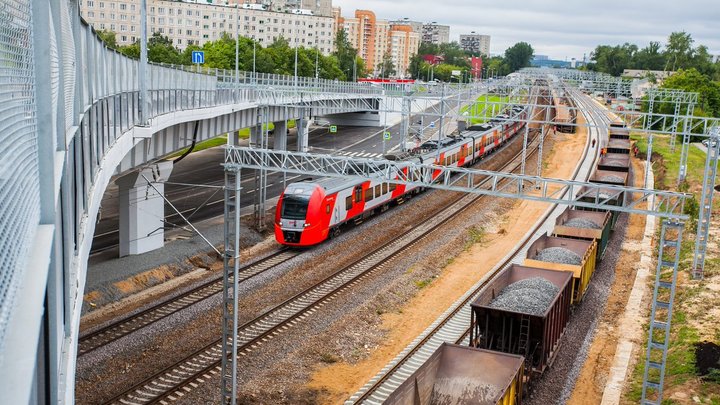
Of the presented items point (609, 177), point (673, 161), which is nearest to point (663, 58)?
point (673, 161)

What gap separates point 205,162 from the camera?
55938mm

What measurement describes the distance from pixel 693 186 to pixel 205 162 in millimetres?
33920

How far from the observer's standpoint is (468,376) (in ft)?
48.7

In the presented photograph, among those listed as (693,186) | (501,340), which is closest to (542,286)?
(501,340)

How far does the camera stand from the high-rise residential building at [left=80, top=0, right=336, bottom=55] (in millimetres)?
102000

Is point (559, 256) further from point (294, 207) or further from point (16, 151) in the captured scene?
point (16, 151)

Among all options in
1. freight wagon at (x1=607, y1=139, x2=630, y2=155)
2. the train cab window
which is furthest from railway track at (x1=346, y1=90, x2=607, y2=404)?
freight wagon at (x1=607, y1=139, x2=630, y2=155)

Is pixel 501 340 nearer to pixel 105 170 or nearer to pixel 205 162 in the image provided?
pixel 105 170

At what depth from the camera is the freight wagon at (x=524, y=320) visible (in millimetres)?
17172

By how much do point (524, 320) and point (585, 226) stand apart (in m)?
13.2

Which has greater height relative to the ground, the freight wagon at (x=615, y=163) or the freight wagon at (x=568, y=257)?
the freight wagon at (x=615, y=163)

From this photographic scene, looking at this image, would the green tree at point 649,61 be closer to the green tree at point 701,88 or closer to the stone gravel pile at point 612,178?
the green tree at point 701,88

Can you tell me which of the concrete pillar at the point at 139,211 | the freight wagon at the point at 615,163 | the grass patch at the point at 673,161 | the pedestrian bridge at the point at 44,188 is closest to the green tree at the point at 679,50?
the grass patch at the point at 673,161

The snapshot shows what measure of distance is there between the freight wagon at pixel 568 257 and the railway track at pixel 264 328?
21.5ft
